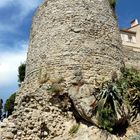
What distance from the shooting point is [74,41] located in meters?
13.8

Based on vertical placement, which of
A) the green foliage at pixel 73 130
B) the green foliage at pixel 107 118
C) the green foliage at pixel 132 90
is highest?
the green foliage at pixel 132 90

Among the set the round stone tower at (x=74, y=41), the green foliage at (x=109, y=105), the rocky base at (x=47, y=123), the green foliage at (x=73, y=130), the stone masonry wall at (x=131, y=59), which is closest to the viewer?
the rocky base at (x=47, y=123)

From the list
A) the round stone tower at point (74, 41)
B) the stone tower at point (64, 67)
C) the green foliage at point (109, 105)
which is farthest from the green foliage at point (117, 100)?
the round stone tower at point (74, 41)

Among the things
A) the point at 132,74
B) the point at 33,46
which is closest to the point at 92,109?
the point at 132,74

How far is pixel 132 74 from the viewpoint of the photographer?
44.7 ft

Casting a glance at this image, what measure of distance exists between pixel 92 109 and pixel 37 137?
2.04 metres

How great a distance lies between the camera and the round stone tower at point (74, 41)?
1338 centimetres

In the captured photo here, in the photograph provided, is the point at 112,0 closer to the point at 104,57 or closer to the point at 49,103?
the point at 104,57

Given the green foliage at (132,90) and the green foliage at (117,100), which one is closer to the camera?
the green foliage at (117,100)

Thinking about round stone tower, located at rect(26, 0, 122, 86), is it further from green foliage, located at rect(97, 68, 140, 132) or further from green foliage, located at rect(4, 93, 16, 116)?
green foliage, located at rect(4, 93, 16, 116)

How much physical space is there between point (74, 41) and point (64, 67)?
118 cm

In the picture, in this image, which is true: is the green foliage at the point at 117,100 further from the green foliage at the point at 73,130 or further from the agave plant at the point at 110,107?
the green foliage at the point at 73,130

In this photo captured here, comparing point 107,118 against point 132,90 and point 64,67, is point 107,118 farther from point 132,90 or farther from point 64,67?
point 64,67

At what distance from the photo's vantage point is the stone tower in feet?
39.4
